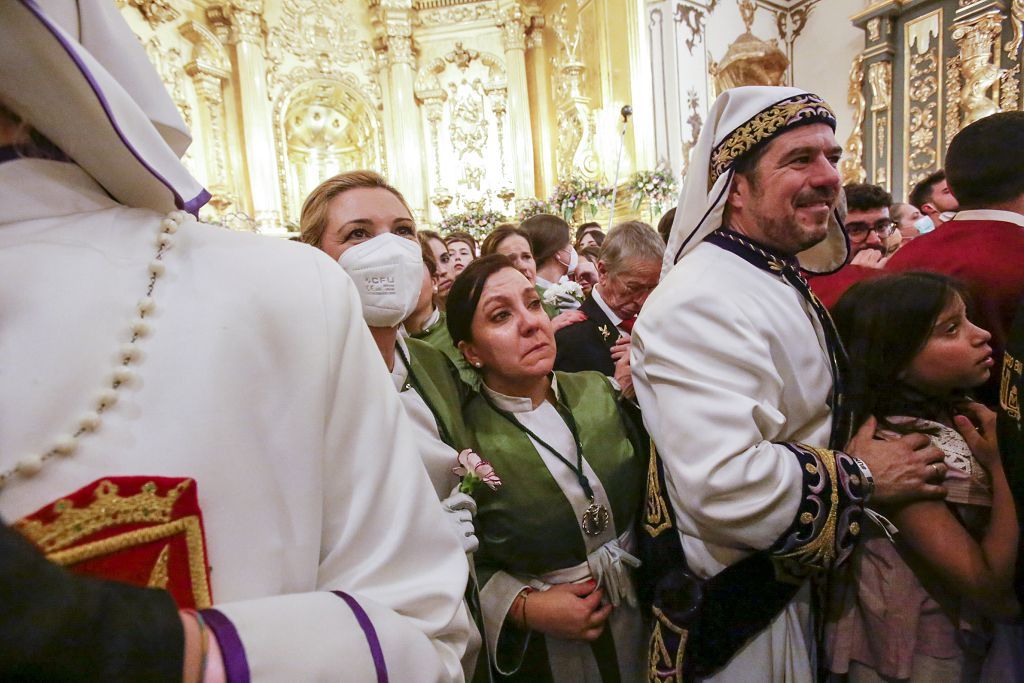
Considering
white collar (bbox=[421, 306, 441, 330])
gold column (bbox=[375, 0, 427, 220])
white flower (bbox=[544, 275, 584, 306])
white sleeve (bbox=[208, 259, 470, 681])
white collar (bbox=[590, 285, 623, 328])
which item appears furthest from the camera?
A: gold column (bbox=[375, 0, 427, 220])

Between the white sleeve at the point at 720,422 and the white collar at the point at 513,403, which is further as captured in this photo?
the white collar at the point at 513,403

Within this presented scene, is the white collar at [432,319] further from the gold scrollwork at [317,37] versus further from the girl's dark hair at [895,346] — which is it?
the gold scrollwork at [317,37]

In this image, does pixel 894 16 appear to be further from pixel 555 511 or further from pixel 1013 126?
pixel 555 511

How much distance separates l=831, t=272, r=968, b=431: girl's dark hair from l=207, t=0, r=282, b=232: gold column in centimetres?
1081

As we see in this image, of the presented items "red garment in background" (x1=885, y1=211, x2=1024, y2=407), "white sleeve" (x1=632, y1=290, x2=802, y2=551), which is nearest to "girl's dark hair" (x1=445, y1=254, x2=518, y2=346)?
"white sleeve" (x1=632, y1=290, x2=802, y2=551)

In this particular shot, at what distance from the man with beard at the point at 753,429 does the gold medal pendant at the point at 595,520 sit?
137 mm

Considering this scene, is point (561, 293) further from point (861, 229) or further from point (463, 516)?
point (463, 516)

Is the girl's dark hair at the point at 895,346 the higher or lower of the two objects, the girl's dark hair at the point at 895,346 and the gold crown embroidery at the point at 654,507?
the higher

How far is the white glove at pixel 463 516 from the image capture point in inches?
52.4

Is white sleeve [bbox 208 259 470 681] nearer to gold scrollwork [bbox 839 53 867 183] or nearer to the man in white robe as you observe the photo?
the man in white robe

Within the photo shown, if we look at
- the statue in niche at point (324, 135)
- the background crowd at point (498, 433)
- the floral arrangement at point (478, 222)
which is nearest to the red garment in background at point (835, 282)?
the background crowd at point (498, 433)

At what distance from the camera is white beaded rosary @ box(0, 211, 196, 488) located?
537 mm

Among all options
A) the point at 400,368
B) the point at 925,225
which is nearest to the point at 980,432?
the point at 400,368

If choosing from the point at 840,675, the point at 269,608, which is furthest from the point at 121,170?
the point at 840,675
